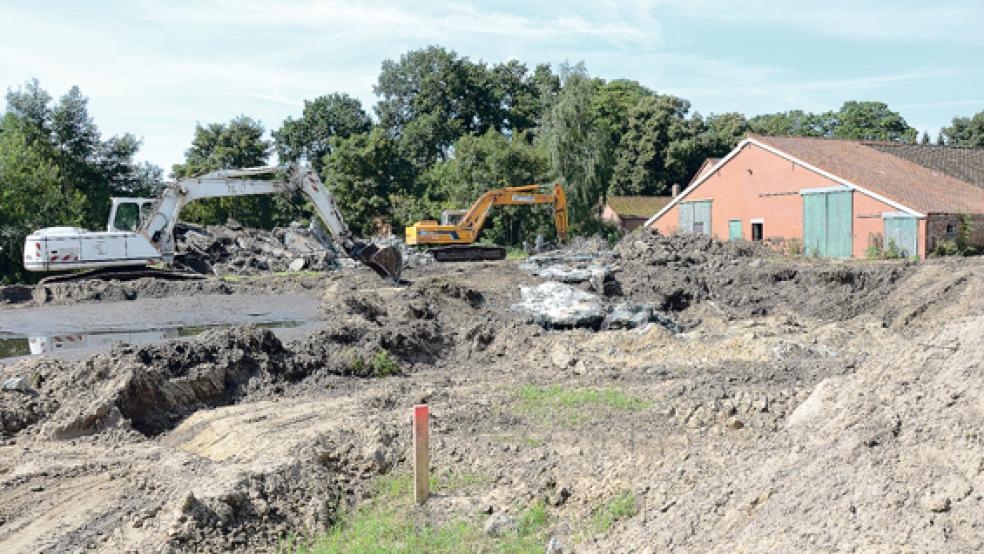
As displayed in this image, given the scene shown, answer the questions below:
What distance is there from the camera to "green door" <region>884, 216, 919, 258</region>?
2712 cm

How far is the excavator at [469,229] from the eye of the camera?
110 feet

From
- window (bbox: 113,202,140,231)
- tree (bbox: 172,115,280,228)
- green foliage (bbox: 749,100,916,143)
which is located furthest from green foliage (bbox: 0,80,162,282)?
green foliage (bbox: 749,100,916,143)

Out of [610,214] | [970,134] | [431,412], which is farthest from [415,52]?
[431,412]

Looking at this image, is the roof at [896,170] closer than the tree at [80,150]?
Yes

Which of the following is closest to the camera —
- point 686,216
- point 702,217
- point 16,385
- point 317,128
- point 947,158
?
point 16,385

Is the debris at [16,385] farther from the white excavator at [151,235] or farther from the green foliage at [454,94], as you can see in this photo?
the green foliage at [454,94]

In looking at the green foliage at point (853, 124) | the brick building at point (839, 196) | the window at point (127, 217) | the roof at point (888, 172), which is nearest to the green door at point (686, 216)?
the brick building at point (839, 196)

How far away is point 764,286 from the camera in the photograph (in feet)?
69.2

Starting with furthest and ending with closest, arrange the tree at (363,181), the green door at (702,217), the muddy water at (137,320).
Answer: the tree at (363,181) → the green door at (702,217) → the muddy water at (137,320)

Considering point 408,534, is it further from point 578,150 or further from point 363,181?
point 363,181

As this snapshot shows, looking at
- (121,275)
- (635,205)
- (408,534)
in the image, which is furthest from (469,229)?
(408,534)

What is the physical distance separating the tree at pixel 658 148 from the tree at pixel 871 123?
26.7 meters

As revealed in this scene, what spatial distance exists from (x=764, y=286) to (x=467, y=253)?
50.1 ft

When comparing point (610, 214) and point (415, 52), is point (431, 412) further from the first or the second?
point (415, 52)
